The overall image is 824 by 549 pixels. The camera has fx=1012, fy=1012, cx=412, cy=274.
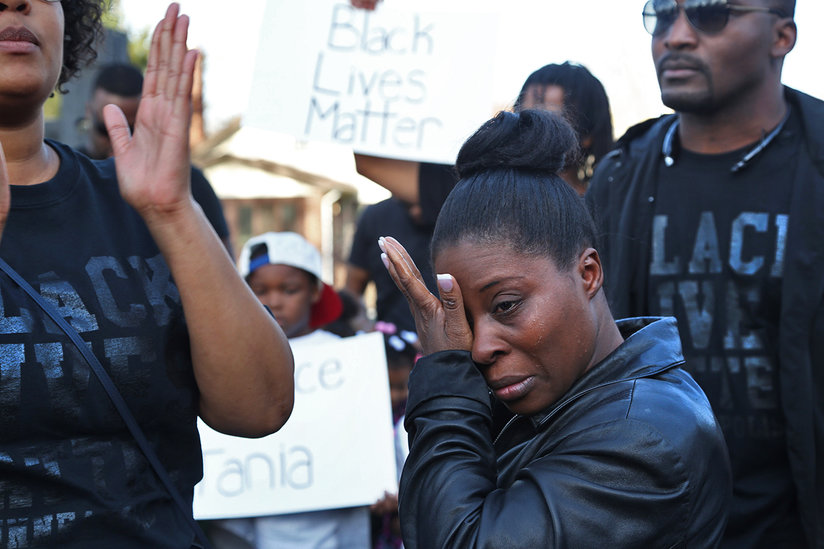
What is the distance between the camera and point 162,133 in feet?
6.39

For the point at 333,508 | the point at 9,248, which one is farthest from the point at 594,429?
the point at 333,508

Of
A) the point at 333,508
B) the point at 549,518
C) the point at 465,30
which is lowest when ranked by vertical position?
the point at 333,508

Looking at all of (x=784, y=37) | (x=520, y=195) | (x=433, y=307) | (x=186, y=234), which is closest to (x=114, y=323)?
(x=186, y=234)

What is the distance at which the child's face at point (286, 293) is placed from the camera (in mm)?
4789

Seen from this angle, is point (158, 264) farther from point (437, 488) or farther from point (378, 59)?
point (378, 59)

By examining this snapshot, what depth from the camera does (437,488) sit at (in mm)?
1997

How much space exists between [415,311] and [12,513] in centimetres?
90

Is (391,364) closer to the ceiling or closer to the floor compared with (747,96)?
closer to the floor

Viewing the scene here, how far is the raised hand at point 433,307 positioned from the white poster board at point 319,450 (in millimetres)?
2033

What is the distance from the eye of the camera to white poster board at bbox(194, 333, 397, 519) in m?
4.09

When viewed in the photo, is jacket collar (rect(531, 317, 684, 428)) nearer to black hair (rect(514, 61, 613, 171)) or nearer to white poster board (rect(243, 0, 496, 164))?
black hair (rect(514, 61, 613, 171))

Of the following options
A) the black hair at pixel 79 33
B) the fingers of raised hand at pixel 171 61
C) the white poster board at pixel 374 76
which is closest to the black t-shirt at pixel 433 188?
the white poster board at pixel 374 76

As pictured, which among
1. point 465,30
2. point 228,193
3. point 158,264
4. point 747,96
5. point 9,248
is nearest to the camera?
point 9,248

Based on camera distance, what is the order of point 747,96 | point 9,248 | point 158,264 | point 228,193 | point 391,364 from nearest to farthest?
point 9,248
point 158,264
point 747,96
point 391,364
point 228,193
